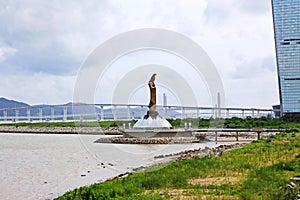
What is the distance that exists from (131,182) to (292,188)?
200 inches

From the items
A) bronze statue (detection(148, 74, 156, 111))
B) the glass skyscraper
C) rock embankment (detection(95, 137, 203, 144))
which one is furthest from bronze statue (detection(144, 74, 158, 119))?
the glass skyscraper

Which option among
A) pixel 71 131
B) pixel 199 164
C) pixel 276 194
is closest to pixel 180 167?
pixel 199 164

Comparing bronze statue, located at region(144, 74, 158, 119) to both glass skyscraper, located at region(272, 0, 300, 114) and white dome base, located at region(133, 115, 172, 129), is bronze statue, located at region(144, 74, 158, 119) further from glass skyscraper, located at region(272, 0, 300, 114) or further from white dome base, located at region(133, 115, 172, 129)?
glass skyscraper, located at region(272, 0, 300, 114)

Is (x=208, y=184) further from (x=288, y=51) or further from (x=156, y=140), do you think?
(x=288, y=51)

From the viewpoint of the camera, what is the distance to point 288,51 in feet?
288

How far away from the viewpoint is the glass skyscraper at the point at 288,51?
87.0 meters

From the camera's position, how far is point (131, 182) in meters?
12.4

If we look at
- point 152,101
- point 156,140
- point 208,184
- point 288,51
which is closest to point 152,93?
point 152,101

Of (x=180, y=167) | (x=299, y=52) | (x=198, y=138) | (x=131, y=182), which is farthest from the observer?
(x=299, y=52)

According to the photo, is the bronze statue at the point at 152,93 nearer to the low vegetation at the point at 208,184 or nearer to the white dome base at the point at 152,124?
the white dome base at the point at 152,124

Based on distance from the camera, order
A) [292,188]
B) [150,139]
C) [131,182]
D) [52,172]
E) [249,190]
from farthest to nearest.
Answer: [150,139], [52,172], [131,182], [249,190], [292,188]

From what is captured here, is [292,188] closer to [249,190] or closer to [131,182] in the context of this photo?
[249,190]

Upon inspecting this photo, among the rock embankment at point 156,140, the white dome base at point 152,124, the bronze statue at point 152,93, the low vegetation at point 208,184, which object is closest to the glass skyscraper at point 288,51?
the bronze statue at point 152,93

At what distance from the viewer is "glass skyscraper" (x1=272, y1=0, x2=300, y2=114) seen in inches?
3425
